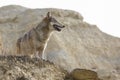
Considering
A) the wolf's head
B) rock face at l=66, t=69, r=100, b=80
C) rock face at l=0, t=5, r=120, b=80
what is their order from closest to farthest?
rock face at l=66, t=69, r=100, b=80
the wolf's head
rock face at l=0, t=5, r=120, b=80

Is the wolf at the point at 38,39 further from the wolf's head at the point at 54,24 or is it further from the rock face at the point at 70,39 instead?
the rock face at the point at 70,39

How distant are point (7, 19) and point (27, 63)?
1948 cm

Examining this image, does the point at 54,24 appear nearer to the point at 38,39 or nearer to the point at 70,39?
the point at 38,39

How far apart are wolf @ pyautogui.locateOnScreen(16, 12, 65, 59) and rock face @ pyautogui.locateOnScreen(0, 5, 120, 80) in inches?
253

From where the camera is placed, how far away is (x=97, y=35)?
42.4 meters

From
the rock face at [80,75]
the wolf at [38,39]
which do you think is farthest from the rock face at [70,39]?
the rock face at [80,75]

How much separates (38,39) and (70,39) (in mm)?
12063

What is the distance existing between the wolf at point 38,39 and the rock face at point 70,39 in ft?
21.1

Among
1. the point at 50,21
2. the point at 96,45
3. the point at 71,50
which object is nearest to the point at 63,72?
the point at 50,21

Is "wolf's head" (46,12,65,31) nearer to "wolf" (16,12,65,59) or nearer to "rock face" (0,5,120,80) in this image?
"wolf" (16,12,65,59)

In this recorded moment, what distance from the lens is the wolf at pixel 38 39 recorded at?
28.3 m

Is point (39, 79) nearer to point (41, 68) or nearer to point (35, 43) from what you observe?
point (41, 68)

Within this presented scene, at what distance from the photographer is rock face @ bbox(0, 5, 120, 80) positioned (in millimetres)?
37062

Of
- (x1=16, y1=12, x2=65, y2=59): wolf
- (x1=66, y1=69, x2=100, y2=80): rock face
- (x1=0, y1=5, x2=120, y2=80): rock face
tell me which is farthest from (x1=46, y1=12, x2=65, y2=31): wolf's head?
(x1=0, y1=5, x2=120, y2=80): rock face
